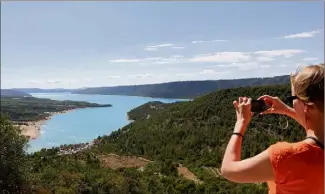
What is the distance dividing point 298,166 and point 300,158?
0.03 metres

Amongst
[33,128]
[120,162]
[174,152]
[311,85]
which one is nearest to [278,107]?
[311,85]

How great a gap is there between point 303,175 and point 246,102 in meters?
0.34

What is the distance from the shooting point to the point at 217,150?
47.6m

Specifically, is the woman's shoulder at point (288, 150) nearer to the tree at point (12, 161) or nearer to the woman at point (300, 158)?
the woman at point (300, 158)

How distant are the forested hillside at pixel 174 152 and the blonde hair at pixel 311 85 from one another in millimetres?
16005

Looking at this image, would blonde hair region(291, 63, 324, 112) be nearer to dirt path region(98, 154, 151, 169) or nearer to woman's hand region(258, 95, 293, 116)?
woman's hand region(258, 95, 293, 116)

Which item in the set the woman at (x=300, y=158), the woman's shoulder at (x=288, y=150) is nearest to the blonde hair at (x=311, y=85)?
the woman at (x=300, y=158)

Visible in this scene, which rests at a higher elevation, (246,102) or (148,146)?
(246,102)

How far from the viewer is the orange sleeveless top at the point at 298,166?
48.8 inches

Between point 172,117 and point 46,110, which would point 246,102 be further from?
point 46,110

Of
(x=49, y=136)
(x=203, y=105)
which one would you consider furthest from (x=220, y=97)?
(x=49, y=136)

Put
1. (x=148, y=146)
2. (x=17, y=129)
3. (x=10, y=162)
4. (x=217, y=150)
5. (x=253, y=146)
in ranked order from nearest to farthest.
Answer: (x=10, y=162)
(x=17, y=129)
(x=253, y=146)
(x=217, y=150)
(x=148, y=146)

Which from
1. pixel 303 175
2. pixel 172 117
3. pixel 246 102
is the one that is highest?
pixel 246 102

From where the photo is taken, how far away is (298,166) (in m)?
1.25
